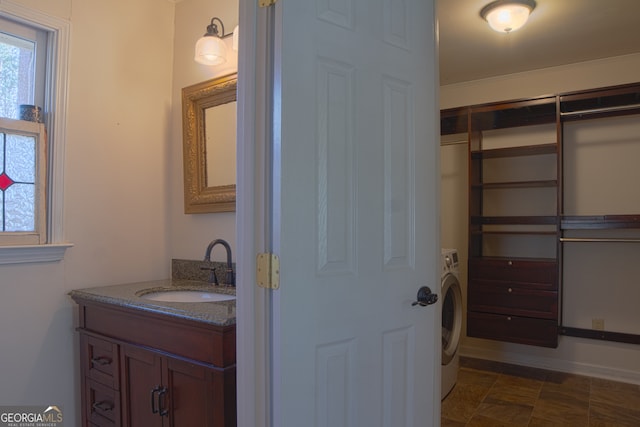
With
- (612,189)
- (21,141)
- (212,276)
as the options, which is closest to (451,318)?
(612,189)

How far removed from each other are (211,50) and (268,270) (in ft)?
4.60

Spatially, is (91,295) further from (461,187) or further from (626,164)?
(626,164)

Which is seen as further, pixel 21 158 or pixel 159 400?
pixel 21 158

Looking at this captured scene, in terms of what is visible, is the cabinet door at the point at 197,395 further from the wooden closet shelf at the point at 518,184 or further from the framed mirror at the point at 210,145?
the wooden closet shelf at the point at 518,184

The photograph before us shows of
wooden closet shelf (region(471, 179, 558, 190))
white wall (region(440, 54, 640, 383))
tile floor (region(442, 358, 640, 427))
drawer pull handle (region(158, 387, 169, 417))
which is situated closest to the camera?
drawer pull handle (region(158, 387, 169, 417))

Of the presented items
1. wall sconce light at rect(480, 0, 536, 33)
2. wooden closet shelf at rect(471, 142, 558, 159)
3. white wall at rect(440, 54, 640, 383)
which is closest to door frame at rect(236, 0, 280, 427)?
wall sconce light at rect(480, 0, 536, 33)

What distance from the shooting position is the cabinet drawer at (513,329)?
2.94m

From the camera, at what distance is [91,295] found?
6.20ft

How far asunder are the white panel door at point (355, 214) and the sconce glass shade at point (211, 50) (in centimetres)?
101

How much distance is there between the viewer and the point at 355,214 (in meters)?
1.27

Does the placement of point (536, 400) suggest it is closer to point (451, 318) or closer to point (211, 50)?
point (451, 318)

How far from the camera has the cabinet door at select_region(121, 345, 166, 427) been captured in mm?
1613

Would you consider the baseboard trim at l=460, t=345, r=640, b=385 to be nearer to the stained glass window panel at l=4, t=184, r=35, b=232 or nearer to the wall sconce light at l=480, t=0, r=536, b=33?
the wall sconce light at l=480, t=0, r=536, b=33

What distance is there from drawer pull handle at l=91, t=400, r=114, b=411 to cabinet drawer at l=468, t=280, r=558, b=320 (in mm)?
2569
